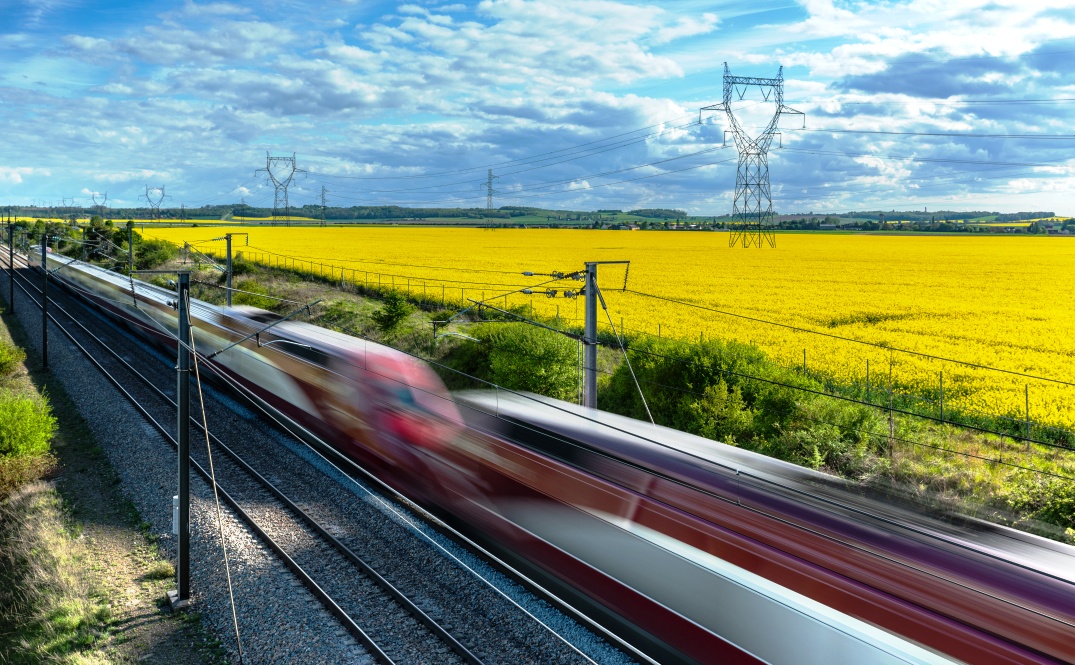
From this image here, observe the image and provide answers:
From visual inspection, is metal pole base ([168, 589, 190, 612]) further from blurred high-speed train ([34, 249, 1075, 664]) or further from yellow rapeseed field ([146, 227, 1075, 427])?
yellow rapeseed field ([146, 227, 1075, 427])

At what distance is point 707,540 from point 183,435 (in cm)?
827

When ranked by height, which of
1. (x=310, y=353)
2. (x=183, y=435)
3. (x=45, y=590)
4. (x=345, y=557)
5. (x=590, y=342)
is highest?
(x=590, y=342)

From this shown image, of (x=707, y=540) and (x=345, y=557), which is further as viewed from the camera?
(x=345, y=557)

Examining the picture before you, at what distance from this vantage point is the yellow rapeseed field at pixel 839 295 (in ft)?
79.3

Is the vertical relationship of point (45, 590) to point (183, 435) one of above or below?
below

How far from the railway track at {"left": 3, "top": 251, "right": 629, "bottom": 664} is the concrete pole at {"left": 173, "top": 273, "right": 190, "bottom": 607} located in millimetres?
1723

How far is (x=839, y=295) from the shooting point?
132ft

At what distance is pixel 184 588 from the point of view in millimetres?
12609

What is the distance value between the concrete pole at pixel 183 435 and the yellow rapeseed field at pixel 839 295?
675cm

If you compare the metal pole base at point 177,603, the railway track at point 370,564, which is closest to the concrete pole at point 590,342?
the railway track at point 370,564

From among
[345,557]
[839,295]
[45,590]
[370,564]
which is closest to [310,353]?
[345,557]

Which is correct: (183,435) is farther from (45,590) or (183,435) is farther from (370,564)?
(45,590)

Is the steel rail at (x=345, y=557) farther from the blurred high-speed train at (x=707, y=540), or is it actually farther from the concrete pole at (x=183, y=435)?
the blurred high-speed train at (x=707, y=540)

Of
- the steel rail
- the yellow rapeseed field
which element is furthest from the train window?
the yellow rapeseed field
